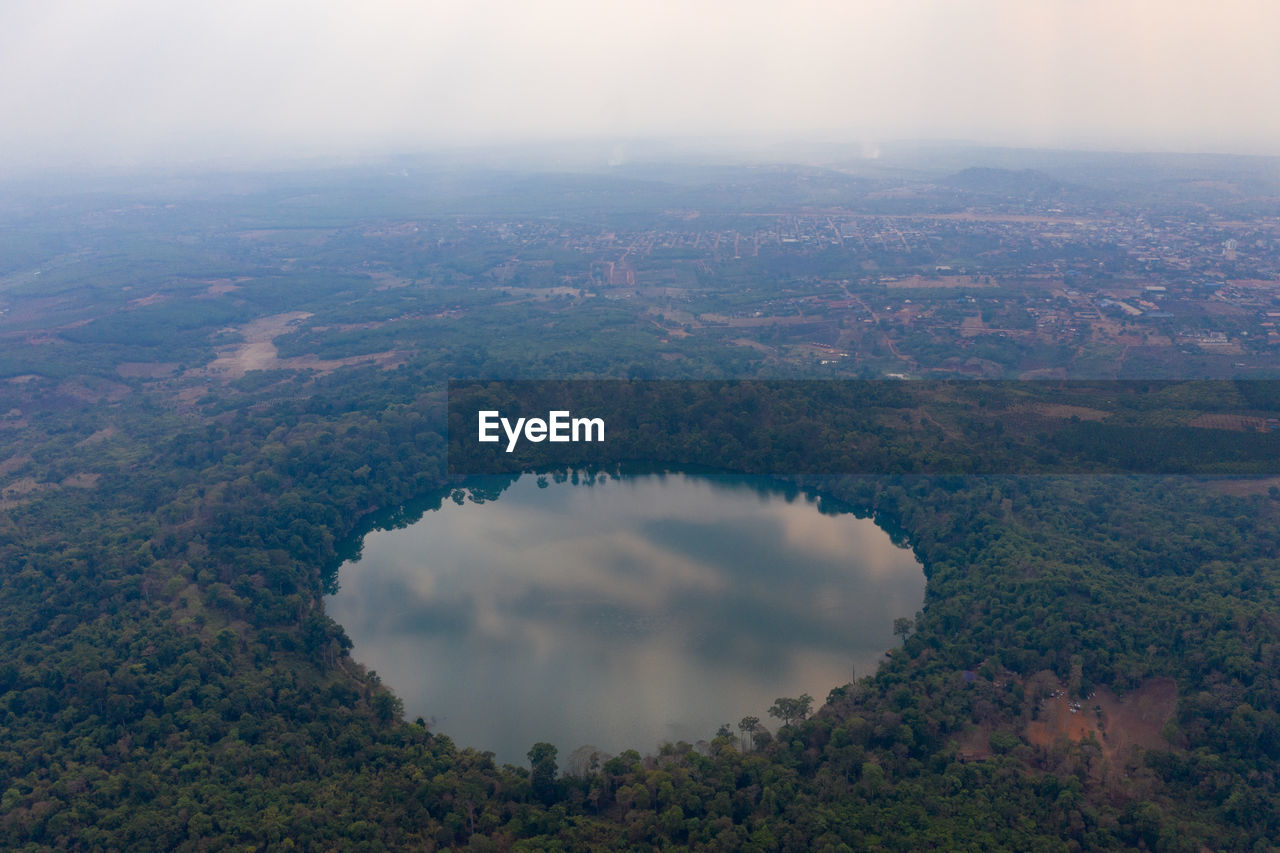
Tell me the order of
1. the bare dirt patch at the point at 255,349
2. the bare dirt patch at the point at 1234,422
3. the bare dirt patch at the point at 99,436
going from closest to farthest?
the bare dirt patch at the point at 1234,422
the bare dirt patch at the point at 99,436
the bare dirt patch at the point at 255,349

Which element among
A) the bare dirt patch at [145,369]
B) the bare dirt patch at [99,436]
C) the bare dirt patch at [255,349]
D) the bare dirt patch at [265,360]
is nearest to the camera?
the bare dirt patch at [99,436]

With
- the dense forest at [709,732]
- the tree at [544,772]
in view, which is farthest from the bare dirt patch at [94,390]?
the tree at [544,772]

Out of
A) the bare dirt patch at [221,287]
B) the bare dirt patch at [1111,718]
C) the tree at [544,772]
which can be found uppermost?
the bare dirt patch at [221,287]

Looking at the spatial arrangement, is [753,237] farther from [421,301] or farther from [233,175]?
[233,175]

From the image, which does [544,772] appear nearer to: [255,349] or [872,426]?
[872,426]

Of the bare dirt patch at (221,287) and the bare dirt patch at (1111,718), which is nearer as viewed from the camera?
the bare dirt patch at (1111,718)

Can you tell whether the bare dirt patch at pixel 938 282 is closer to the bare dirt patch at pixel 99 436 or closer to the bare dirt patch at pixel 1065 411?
the bare dirt patch at pixel 1065 411
